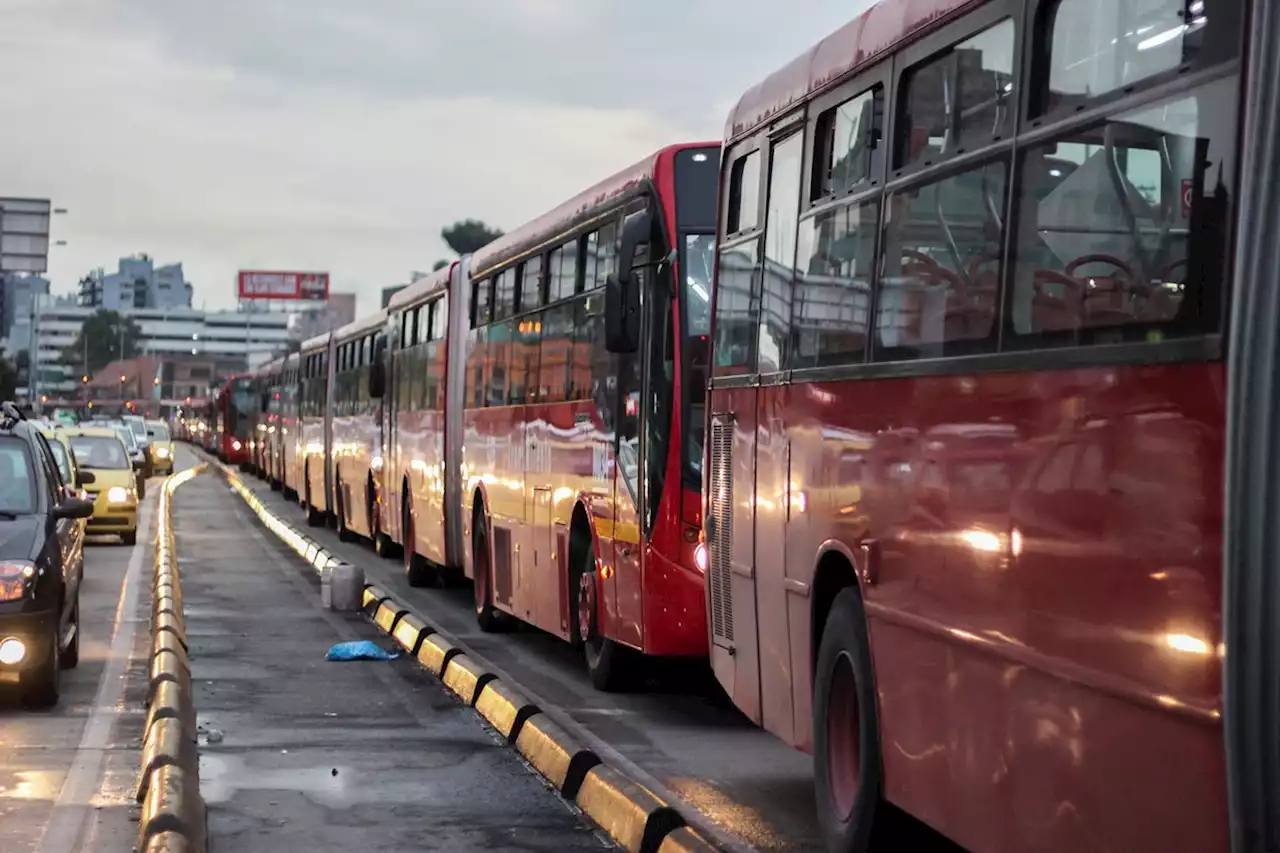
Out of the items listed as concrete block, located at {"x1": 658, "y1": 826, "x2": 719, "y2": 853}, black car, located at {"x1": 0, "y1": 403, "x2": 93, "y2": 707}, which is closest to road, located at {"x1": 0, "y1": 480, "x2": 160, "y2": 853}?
black car, located at {"x1": 0, "y1": 403, "x2": 93, "y2": 707}

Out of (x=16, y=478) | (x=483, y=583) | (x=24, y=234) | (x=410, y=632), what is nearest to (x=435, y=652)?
(x=410, y=632)

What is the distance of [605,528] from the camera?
43.7 ft

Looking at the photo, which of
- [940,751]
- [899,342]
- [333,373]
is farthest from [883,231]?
[333,373]

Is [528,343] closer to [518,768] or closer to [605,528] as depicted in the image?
[605,528]

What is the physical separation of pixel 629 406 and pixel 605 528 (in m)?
0.96

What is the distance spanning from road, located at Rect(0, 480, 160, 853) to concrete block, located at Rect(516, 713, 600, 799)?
1.94m

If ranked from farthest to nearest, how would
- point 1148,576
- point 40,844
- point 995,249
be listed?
point 40,844 → point 995,249 → point 1148,576

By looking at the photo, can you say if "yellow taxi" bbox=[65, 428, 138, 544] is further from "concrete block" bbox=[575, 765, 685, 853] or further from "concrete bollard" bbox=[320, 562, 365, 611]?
"concrete block" bbox=[575, 765, 685, 853]

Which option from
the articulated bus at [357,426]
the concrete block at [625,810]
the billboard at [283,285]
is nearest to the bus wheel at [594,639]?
the concrete block at [625,810]

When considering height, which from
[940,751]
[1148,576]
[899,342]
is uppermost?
[899,342]

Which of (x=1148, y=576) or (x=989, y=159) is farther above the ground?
(x=989, y=159)

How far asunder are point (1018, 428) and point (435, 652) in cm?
1025

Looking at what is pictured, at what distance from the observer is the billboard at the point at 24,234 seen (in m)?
52.3

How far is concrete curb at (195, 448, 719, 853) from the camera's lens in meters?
8.41
